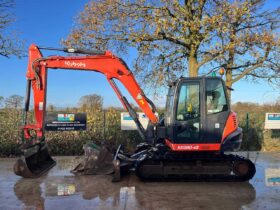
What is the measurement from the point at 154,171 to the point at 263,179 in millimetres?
2808

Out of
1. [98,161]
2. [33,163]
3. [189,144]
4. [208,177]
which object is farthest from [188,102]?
[33,163]

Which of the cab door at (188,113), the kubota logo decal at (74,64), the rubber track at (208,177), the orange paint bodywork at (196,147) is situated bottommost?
the rubber track at (208,177)

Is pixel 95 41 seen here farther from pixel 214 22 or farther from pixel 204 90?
pixel 204 90

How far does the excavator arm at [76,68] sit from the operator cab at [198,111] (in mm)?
1133

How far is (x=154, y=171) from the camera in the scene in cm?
916

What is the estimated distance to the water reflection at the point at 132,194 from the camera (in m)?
7.29

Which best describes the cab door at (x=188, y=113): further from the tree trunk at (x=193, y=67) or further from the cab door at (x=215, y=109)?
the tree trunk at (x=193, y=67)

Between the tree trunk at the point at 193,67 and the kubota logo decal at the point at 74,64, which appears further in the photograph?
the tree trunk at the point at 193,67

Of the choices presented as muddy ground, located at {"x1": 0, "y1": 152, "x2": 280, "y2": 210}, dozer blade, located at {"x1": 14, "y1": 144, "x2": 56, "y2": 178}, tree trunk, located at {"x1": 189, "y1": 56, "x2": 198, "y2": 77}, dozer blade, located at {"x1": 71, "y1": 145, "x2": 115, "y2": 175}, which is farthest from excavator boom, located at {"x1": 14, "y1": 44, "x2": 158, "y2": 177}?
tree trunk, located at {"x1": 189, "y1": 56, "x2": 198, "y2": 77}

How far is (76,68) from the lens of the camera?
A: 10023 mm

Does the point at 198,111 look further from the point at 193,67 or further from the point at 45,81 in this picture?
the point at 193,67

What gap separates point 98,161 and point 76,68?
8.20 ft

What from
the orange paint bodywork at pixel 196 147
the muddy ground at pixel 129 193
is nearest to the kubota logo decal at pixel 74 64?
the muddy ground at pixel 129 193

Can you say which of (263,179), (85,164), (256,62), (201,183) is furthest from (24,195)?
(256,62)
